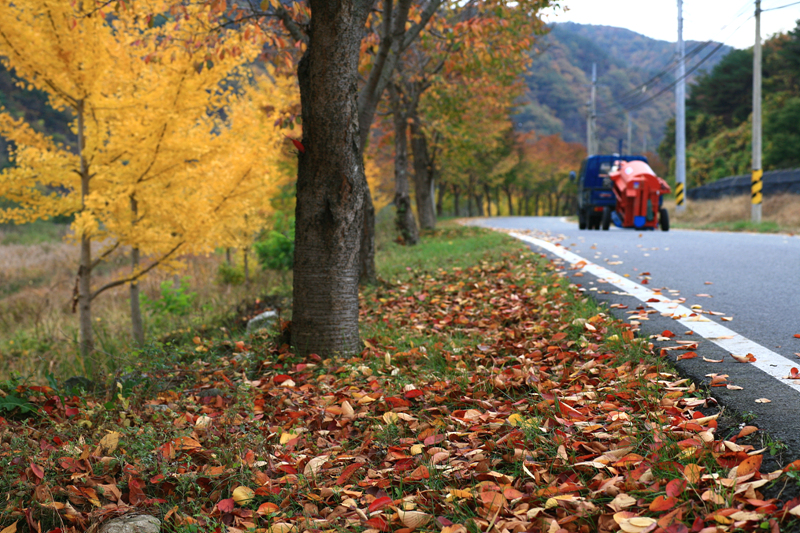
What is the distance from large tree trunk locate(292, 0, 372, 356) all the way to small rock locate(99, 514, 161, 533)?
199 centimetres

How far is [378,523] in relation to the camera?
1950 millimetres

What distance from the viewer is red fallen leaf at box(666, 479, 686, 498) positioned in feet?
5.78

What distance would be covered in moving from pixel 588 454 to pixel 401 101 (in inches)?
553

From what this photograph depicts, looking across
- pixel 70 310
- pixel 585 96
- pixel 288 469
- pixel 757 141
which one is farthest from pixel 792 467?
pixel 585 96

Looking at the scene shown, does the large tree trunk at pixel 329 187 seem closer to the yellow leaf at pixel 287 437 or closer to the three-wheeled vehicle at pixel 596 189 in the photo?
the yellow leaf at pixel 287 437

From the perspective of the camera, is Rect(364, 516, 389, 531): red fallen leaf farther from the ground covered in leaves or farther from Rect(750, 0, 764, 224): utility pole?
Rect(750, 0, 764, 224): utility pole

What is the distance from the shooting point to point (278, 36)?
6.73m

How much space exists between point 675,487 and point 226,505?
1.64 m

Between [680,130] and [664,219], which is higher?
[680,130]

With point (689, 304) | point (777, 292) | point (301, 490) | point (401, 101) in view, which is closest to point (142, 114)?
point (301, 490)

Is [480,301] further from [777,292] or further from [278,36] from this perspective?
[278,36]

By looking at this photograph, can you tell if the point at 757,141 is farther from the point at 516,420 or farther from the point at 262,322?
the point at 516,420

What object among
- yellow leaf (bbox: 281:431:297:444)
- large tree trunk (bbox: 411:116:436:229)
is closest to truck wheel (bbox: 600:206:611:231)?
large tree trunk (bbox: 411:116:436:229)

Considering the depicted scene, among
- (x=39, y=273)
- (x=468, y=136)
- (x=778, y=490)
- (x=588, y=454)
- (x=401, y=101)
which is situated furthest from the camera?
(x=39, y=273)
